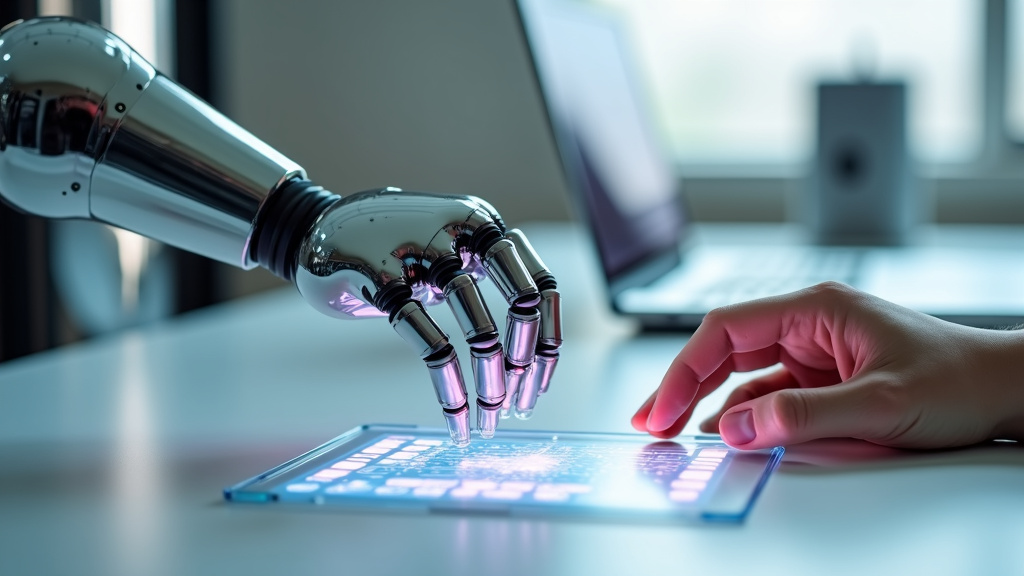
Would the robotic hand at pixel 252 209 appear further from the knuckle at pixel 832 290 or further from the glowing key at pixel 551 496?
the knuckle at pixel 832 290

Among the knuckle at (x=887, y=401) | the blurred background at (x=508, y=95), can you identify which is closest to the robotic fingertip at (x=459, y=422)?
the knuckle at (x=887, y=401)

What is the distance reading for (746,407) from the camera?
2.05ft

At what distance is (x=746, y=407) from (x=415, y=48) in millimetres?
2517

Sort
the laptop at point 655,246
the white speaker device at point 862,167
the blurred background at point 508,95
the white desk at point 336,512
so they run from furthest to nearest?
the blurred background at point 508,95 < the white speaker device at point 862,167 < the laptop at point 655,246 < the white desk at point 336,512

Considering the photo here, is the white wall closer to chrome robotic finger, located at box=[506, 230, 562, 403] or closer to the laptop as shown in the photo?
the laptop

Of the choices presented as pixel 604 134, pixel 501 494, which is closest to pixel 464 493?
pixel 501 494

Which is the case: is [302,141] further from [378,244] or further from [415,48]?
[378,244]

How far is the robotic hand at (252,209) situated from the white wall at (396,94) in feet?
7.55

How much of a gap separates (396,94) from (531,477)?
101 inches

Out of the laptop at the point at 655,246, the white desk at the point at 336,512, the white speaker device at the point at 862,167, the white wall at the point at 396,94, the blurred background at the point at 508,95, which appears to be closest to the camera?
the white desk at the point at 336,512

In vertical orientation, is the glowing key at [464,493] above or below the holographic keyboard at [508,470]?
above

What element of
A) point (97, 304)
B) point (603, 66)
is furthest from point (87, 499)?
point (97, 304)

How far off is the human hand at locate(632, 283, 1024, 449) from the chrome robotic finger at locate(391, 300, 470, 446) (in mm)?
147

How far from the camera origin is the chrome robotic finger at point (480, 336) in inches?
22.1
